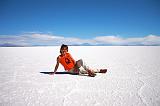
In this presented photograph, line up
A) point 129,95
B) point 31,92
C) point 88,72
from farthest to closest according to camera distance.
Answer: point 88,72 → point 31,92 → point 129,95

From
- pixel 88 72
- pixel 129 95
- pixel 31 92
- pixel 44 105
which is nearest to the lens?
pixel 44 105

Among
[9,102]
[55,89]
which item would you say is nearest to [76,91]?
[55,89]

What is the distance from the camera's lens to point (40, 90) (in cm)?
349

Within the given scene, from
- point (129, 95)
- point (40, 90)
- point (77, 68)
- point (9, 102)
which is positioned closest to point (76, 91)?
point (40, 90)

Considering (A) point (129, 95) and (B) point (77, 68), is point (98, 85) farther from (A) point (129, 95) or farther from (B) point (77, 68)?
(B) point (77, 68)

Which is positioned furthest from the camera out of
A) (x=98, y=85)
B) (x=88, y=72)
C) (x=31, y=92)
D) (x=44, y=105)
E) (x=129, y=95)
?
(x=88, y=72)

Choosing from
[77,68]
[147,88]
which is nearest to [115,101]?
[147,88]

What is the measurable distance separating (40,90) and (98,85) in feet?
3.47

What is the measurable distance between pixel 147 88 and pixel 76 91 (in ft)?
4.01

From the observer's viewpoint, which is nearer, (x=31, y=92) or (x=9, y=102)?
(x=9, y=102)

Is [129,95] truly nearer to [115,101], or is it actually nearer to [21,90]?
[115,101]

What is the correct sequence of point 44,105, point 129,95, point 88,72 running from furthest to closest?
point 88,72 < point 129,95 < point 44,105

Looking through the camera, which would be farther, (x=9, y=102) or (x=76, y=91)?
(x=76, y=91)

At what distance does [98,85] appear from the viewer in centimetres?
378
